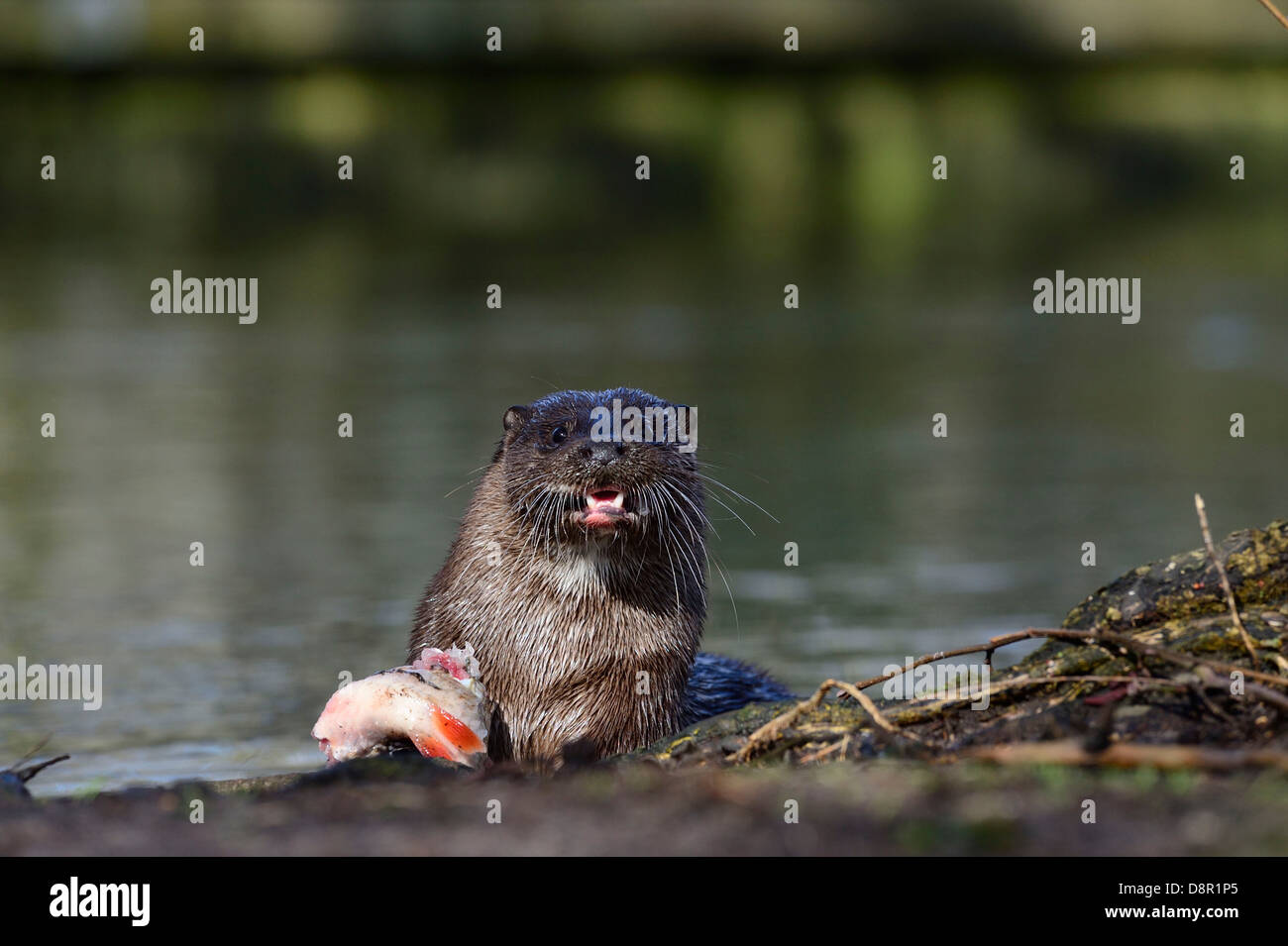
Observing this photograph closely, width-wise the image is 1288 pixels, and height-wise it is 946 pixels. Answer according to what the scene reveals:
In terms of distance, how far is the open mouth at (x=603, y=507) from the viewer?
6176 millimetres

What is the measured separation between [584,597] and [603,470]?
22.6 inches

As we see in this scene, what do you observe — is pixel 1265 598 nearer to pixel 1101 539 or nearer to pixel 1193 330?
pixel 1101 539

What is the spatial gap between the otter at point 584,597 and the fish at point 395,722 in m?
0.44

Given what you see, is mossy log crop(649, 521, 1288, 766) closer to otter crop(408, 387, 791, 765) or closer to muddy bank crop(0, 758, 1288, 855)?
muddy bank crop(0, 758, 1288, 855)

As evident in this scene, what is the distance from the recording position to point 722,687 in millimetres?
7070

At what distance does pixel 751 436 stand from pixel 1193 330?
9.69 metres

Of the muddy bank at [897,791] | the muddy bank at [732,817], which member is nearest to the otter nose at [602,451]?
the muddy bank at [897,791]

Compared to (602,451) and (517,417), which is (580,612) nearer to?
(602,451)

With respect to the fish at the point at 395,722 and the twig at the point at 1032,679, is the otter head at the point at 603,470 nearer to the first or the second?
the fish at the point at 395,722

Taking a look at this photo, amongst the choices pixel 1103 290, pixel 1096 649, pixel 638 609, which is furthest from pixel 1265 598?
pixel 1103 290

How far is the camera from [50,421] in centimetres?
1627

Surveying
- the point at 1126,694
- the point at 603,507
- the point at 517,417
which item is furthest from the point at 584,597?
the point at 1126,694

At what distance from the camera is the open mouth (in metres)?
6.18

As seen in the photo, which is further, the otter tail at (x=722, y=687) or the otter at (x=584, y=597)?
the otter tail at (x=722, y=687)
